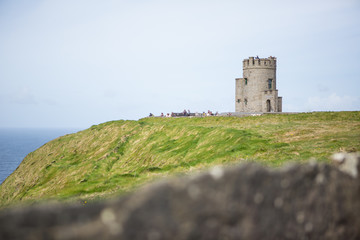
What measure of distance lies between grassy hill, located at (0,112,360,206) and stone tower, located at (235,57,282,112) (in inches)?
1081

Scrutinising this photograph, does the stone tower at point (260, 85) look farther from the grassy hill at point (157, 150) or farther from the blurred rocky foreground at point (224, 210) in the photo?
the blurred rocky foreground at point (224, 210)

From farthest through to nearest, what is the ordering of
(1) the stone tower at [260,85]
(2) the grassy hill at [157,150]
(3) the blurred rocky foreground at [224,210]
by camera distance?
(1) the stone tower at [260,85] < (2) the grassy hill at [157,150] < (3) the blurred rocky foreground at [224,210]

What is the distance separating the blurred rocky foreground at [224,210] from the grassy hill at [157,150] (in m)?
12.1

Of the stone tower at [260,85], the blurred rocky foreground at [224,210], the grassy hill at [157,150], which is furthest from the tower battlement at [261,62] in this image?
the blurred rocky foreground at [224,210]

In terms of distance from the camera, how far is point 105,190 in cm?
2177

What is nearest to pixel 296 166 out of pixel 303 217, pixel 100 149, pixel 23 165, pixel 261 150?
pixel 303 217

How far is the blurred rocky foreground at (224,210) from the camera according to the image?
4.47 metres

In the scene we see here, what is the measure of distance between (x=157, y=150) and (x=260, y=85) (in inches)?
1872

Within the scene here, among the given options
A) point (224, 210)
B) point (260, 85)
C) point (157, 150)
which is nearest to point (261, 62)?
point (260, 85)

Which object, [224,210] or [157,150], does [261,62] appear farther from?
[224,210]

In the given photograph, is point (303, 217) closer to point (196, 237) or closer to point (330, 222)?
point (330, 222)

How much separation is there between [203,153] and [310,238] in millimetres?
20556

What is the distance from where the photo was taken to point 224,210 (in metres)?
5.12

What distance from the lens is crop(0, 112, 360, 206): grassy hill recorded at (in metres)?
21.7
